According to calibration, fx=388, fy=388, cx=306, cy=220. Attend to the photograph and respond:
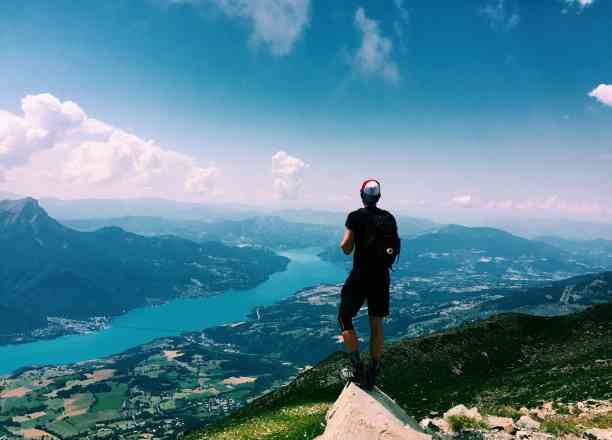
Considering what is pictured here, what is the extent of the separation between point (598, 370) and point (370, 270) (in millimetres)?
30388

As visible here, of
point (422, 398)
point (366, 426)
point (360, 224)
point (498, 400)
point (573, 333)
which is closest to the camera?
point (360, 224)

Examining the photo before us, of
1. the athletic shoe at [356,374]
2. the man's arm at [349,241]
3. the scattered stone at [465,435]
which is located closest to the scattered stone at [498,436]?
the scattered stone at [465,435]

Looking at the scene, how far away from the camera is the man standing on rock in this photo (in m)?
11.6

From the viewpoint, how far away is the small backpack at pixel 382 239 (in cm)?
1153

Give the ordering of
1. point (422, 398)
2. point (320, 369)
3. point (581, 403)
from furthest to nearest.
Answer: point (320, 369), point (422, 398), point (581, 403)

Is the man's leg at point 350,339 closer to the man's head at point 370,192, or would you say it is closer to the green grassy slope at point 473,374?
the man's head at point 370,192

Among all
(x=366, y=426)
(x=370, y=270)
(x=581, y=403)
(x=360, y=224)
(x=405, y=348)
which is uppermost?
(x=360, y=224)

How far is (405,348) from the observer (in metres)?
52.1

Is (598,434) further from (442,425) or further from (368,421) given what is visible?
(368,421)

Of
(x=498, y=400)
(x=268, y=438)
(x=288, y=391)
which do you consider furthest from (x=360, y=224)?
(x=288, y=391)

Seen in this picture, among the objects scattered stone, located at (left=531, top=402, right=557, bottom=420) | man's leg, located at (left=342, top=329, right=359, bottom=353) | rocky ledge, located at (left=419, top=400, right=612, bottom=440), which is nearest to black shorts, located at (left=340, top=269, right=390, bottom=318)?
man's leg, located at (left=342, top=329, right=359, bottom=353)

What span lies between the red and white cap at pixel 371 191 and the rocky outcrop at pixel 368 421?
700cm

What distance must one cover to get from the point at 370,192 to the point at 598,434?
1357 cm

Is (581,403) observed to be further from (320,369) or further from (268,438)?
(320,369)
